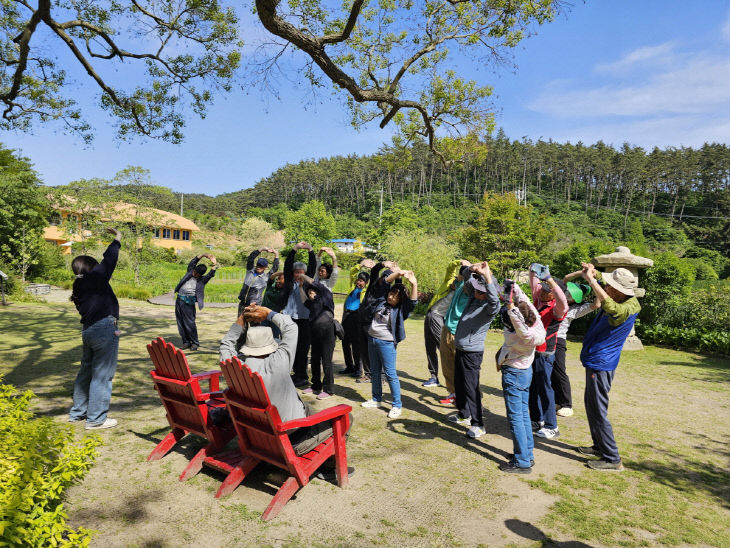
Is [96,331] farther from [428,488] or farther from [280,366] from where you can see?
[428,488]

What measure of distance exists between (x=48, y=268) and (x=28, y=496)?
24526 millimetres

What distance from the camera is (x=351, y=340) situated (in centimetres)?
771

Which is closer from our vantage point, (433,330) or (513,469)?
(513,469)

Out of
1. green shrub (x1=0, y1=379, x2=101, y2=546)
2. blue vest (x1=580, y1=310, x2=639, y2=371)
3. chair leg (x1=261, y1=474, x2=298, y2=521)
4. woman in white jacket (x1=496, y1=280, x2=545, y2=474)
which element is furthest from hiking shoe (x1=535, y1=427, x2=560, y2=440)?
green shrub (x1=0, y1=379, x2=101, y2=546)

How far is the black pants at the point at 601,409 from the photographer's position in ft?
14.1

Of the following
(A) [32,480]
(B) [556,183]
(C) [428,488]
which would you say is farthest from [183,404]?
(B) [556,183]

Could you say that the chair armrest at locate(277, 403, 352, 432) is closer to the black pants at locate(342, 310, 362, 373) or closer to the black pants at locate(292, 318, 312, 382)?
the black pants at locate(292, 318, 312, 382)

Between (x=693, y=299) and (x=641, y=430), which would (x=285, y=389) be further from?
(x=693, y=299)

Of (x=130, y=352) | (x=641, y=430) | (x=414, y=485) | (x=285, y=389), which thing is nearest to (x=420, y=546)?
(x=414, y=485)

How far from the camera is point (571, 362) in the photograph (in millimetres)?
10070

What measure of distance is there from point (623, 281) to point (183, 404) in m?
4.30

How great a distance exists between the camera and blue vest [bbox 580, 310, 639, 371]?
4.27 metres

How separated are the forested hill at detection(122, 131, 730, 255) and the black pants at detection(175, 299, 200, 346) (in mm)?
61587

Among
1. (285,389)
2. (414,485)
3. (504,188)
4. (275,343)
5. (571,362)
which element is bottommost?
(571,362)
